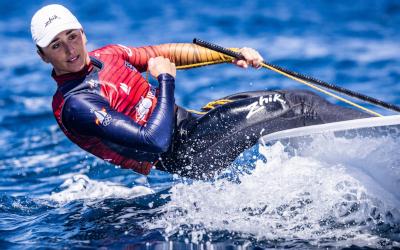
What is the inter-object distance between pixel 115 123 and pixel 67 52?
603mm

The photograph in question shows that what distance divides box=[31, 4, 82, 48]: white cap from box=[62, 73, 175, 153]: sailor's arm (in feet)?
1.40

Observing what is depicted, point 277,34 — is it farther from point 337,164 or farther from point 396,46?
point 337,164

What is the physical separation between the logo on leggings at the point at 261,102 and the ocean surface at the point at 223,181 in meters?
0.26

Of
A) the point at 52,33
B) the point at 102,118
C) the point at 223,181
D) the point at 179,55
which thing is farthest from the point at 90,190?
the point at 52,33

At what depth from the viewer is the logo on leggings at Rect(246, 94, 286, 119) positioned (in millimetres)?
4934

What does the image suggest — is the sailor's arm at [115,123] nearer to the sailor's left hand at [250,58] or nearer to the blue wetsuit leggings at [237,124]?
the blue wetsuit leggings at [237,124]

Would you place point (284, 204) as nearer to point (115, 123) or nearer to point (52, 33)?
point (115, 123)

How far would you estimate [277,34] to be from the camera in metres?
12.3

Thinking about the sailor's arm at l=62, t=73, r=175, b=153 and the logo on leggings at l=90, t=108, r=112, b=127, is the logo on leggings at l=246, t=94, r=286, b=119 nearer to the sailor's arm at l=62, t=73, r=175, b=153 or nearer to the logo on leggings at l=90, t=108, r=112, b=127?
the sailor's arm at l=62, t=73, r=175, b=153

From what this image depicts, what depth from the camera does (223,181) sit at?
5180 millimetres

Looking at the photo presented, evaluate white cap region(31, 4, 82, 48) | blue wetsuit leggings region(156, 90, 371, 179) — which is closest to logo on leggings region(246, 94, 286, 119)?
blue wetsuit leggings region(156, 90, 371, 179)

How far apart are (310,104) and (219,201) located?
985 millimetres

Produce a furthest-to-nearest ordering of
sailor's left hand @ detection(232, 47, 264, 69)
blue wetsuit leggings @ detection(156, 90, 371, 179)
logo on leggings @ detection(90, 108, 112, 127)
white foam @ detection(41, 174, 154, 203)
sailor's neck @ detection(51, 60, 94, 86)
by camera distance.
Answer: white foam @ detection(41, 174, 154, 203) < sailor's left hand @ detection(232, 47, 264, 69) < blue wetsuit leggings @ detection(156, 90, 371, 179) < sailor's neck @ detection(51, 60, 94, 86) < logo on leggings @ detection(90, 108, 112, 127)

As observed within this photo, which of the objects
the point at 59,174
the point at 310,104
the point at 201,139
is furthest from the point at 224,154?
the point at 59,174
